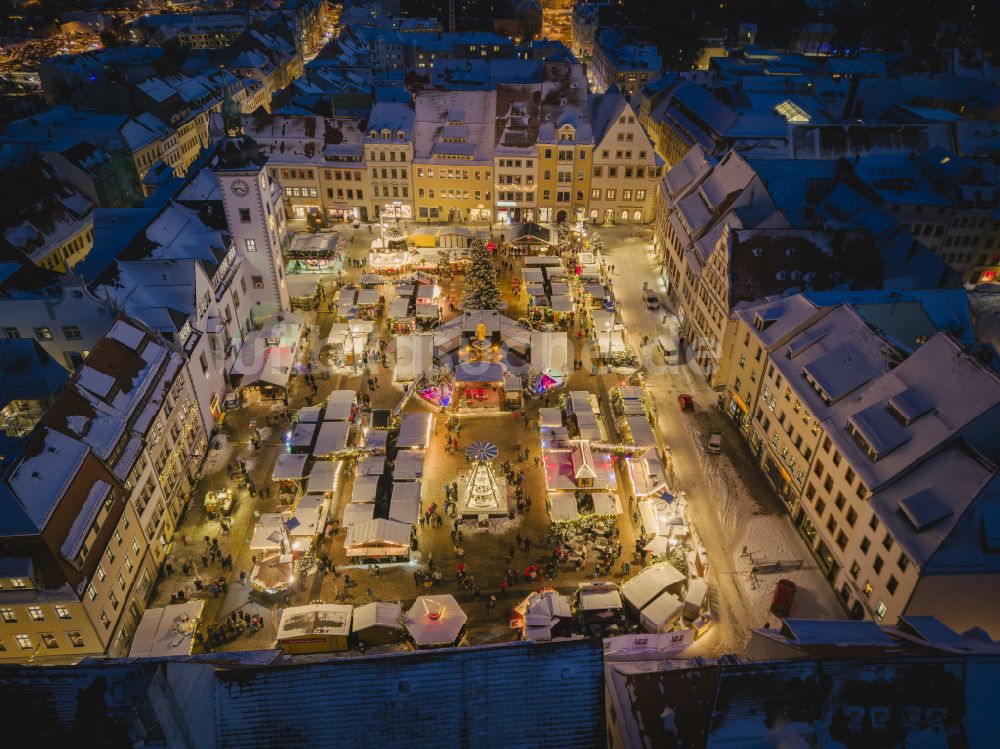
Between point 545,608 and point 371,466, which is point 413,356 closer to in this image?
point 371,466

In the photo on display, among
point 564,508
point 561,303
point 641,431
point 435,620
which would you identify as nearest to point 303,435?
point 435,620

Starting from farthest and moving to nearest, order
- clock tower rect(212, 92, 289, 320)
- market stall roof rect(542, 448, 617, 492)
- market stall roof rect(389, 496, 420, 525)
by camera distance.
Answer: clock tower rect(212, 92, 289, 320) < market stall roof rect(542, 448, 617, 492) < market stall roof rect(389, 496, 420, 525)

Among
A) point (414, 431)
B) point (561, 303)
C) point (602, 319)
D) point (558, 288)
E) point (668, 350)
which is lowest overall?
point (414, 431)

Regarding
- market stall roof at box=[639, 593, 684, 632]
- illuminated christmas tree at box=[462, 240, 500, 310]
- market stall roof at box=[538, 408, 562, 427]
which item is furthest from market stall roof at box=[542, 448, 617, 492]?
illuminated christmas tree at box=[462, 240, 500, 310]

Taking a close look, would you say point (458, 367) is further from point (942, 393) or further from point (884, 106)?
point (884, 106)

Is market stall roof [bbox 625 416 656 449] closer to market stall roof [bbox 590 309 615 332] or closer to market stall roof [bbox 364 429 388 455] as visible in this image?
market stall roof [bbox 590 309 615 332]


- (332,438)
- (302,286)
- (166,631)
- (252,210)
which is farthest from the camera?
(302,286)
